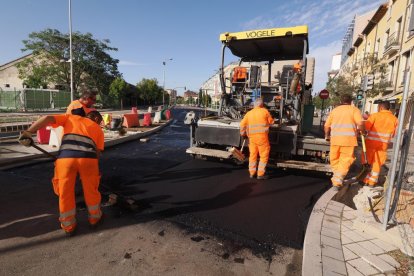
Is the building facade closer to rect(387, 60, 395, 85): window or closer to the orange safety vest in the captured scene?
the orange safety vest

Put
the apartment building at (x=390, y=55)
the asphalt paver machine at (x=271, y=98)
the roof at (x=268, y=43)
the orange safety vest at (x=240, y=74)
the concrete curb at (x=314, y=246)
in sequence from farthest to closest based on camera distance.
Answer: the apartment building at (x=390, y=55) → the orange safety vest at (x=240, y=74) → the roof at (x=268, y=43) → the asphalt paver machine at (x=271, y=98) → the concrete curb at (x=314, y=246)

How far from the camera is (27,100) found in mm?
26203

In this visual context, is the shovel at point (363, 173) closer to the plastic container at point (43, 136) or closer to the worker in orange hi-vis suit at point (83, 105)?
the worker in orange hi-vis suit at point (83, 105)

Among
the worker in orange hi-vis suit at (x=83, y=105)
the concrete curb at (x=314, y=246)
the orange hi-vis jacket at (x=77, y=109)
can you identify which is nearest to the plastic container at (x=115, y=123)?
the worker in orange hi-vis suit at (x=83, y=105)

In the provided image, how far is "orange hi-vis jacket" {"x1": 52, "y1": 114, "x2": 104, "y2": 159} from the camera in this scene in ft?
9.27

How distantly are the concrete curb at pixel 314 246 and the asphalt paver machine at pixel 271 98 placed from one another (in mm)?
2020

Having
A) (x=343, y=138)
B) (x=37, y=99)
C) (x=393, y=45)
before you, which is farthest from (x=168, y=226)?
(x=37, y=99)

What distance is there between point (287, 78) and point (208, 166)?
261cm

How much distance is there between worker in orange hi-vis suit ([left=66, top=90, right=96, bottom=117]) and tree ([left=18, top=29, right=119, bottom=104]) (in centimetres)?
3353

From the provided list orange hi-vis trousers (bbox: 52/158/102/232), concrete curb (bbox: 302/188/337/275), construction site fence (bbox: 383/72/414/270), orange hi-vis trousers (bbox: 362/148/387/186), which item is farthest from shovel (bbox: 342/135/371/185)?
orange hi-vis trousers (bbox: 52/158/102/232)

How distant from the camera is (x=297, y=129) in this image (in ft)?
17.9

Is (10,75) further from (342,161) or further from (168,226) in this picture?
(342,161)

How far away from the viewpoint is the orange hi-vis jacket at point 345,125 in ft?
14.4

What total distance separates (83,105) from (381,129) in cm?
501
